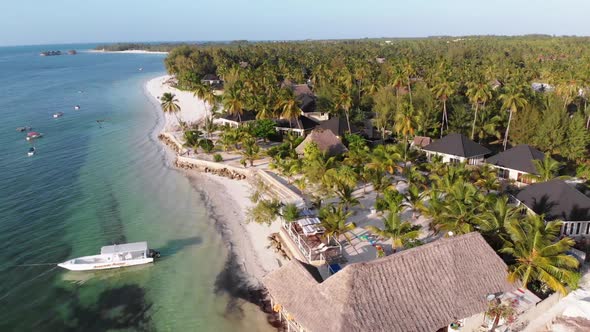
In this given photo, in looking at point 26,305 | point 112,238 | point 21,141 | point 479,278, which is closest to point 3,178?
point 21,141

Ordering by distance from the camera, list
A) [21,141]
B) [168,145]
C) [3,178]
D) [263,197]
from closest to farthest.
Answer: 1. [263,197]
2. [3,178]
3. [168,145]
4. [21,141]

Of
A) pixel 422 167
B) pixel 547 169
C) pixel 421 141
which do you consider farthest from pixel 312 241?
pixel 421 141

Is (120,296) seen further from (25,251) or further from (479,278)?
(479,278)

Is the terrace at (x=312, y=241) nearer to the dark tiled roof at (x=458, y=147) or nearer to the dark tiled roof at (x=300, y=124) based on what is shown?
the dark tiled roof at (x=458, y=147)

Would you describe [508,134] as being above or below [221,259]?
above

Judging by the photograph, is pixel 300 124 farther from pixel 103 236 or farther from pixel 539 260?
pixel 539 260

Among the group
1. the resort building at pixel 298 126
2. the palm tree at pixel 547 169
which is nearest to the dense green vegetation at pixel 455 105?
the resort building at pixel 298 126

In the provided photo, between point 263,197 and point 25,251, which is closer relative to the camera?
point 25,251

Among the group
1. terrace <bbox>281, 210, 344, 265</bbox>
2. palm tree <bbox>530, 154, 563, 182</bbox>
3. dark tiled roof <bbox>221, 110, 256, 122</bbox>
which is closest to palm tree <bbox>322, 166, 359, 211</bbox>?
terrace <bbox>281, 210, 344, 265</bbox>
